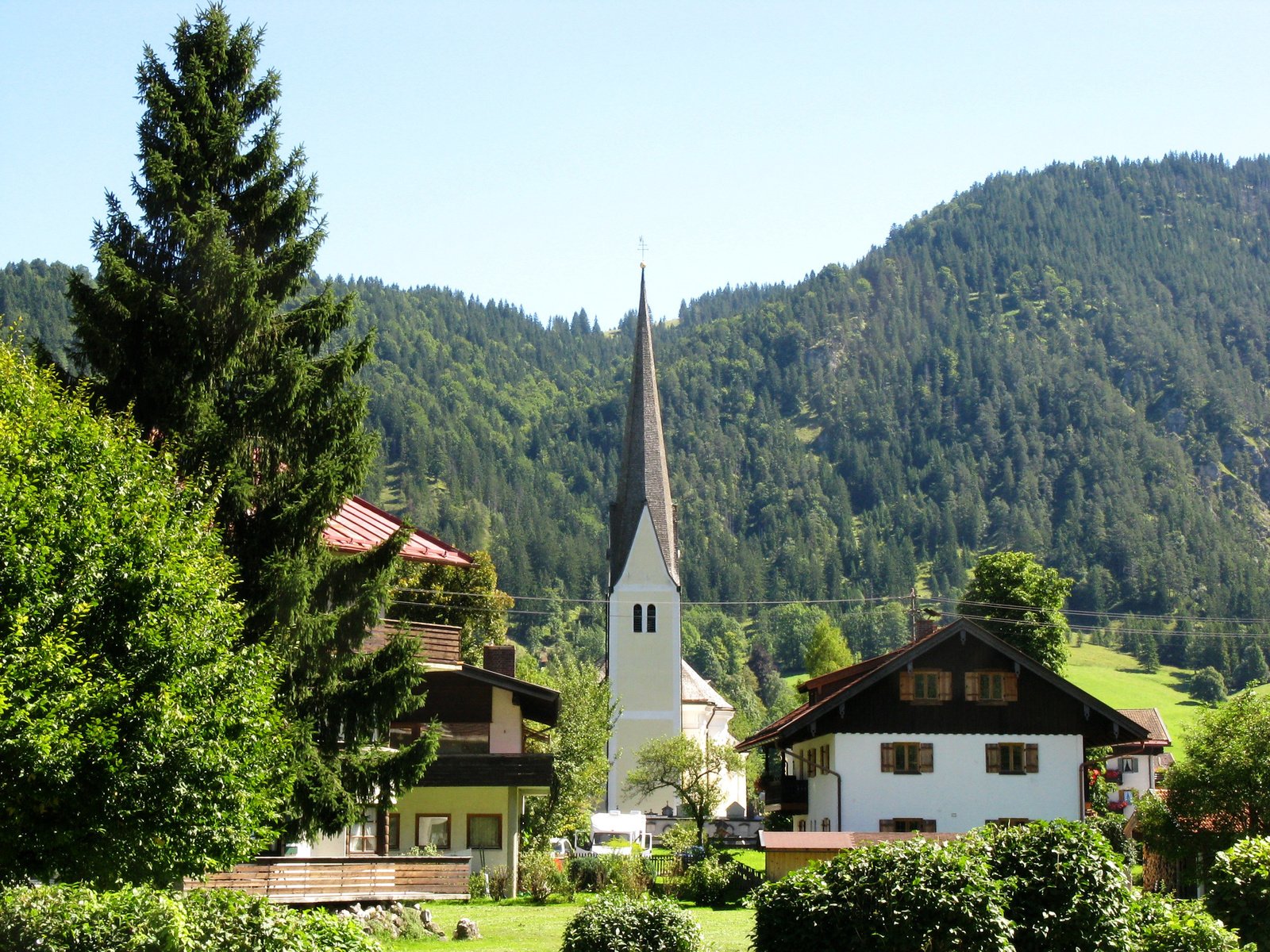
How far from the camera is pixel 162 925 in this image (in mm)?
11820

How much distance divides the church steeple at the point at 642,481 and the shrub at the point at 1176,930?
67701 mm

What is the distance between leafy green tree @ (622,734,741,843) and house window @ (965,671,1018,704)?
49.3 feet

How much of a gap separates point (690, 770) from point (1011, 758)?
59.1 ft

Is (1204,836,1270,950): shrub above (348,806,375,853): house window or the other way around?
above

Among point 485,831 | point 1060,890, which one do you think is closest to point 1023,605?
point 485,831

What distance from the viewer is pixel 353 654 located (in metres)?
23.7

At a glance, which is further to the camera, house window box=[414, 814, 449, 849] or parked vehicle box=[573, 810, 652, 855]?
parked vehicle box=[573, 810, 652, 855]

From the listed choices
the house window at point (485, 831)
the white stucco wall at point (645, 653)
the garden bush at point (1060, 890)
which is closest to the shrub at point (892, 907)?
the garden bush at point (1060, 890)

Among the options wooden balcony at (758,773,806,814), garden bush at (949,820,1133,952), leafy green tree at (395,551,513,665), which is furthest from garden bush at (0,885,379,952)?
leafy green tree at (395,551,513,665)

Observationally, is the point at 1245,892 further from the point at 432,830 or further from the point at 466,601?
the point at 466,601

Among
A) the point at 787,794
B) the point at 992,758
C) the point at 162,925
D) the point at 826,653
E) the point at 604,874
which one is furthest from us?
the point at 826,653

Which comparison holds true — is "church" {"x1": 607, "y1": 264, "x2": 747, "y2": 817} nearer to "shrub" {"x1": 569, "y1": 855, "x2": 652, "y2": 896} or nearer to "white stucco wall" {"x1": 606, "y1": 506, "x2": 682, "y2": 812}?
"white stucco wall" {"x1": 606, "y1": 506, "x2": 682, "y2": 812}

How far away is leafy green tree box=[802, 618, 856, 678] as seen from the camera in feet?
355

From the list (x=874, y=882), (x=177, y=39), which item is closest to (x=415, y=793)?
(x=177, y=39)
